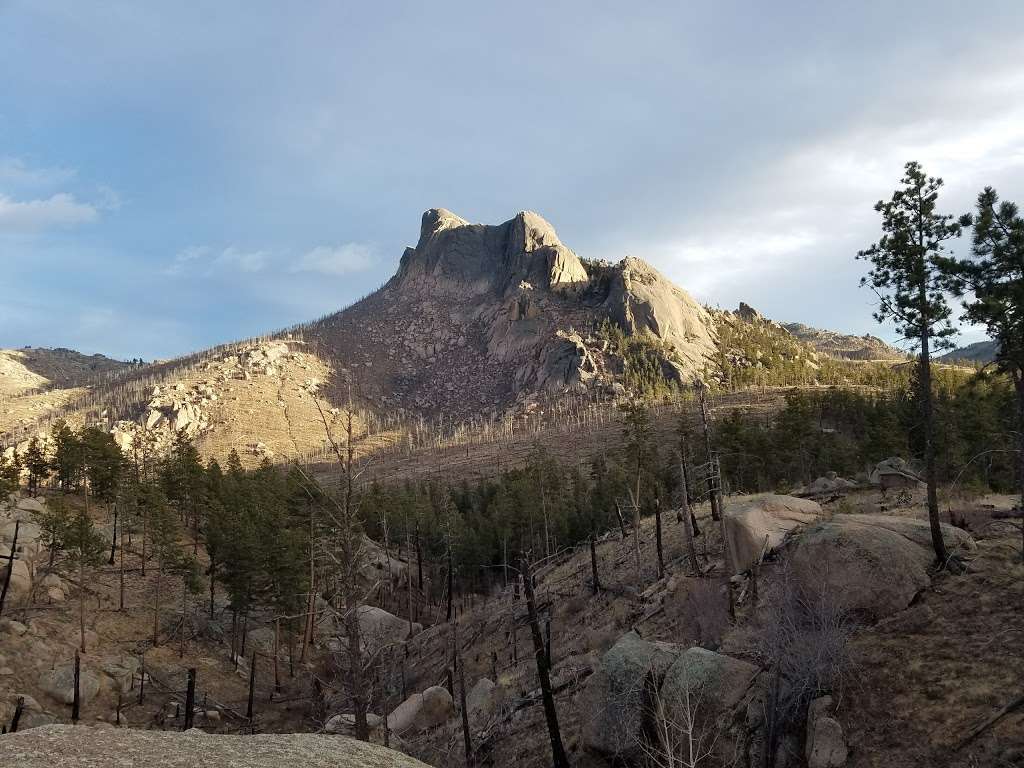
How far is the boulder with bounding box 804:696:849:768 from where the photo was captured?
14.4m

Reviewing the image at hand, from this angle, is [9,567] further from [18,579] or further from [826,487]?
[826,487]

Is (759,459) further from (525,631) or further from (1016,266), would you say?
(1016,266)

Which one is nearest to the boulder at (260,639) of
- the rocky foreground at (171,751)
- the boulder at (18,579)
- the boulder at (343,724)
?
the boulder at (18,579)

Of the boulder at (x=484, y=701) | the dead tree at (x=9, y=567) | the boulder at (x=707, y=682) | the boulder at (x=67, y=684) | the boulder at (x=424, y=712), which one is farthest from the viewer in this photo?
the dead tree at (x=9, y=567)

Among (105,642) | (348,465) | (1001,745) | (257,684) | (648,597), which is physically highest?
(348,465)

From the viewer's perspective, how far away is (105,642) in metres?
44.3

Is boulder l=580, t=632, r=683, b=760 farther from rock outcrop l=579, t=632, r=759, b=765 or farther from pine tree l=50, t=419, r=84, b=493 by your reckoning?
pine tree l=50, t=419, r=84, b=493

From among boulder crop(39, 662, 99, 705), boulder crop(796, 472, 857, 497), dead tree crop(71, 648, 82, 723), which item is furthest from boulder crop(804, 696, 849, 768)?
boulder crop(39, 662, 99, 705)

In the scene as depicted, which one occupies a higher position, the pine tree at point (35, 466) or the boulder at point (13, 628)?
the pine tree at point (35, 466)

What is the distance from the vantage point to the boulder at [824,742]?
14375mm

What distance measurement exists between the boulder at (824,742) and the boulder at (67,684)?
40833 mm

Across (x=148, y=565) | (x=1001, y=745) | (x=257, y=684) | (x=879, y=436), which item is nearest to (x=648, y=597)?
(x=1001, y=745)

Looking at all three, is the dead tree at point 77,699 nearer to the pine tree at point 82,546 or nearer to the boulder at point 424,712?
the pine tree at point 82,546

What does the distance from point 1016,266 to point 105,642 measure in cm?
5695
